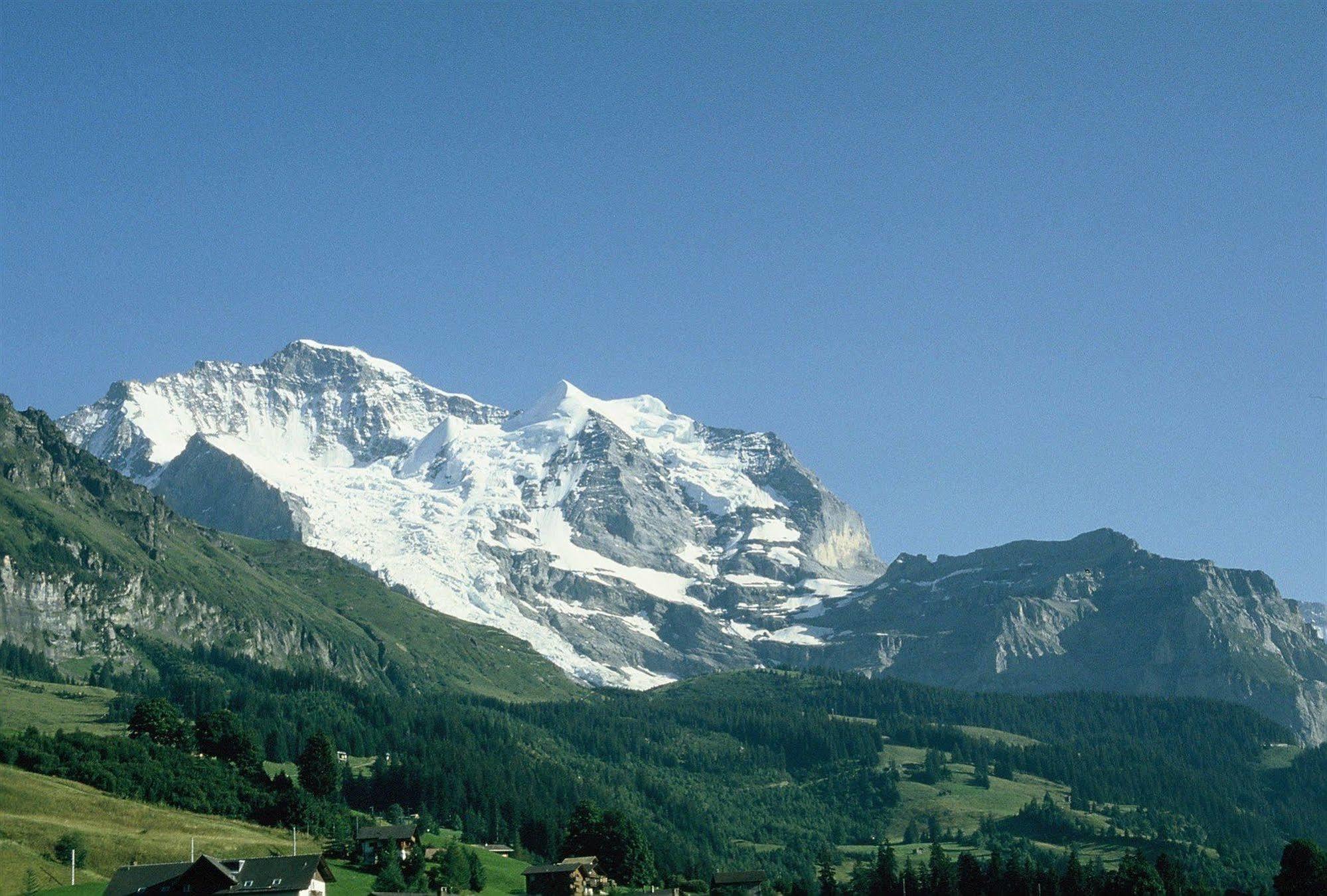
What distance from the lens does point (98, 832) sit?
176 meters

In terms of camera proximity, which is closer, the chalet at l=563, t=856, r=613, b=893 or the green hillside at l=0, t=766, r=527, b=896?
the green hillside at l=0, t=766, r=527, b=896

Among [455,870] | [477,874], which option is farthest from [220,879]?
[477,874]

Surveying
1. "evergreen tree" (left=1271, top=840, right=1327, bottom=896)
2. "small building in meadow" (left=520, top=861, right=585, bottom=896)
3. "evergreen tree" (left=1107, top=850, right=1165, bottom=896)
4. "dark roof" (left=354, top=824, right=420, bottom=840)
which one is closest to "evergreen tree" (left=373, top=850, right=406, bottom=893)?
"dark roof" (left=354, top=824, right=420, bottom=840)

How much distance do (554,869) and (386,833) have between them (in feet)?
60.8

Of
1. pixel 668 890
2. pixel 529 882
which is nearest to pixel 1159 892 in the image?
pixel 668 890

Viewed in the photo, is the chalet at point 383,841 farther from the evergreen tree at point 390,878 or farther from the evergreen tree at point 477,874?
the evergreen tree at point 477,874

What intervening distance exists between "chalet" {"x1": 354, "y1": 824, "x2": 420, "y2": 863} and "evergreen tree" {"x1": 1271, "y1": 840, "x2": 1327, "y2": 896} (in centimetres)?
9139

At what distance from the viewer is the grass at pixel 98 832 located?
163 m

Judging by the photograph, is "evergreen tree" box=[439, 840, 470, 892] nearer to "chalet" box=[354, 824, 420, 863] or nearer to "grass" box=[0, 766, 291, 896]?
"chalet" box=[354, 824, 420, 863]

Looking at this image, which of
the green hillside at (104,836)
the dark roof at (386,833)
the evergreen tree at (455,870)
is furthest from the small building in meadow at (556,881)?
the dark roof at (386,833)

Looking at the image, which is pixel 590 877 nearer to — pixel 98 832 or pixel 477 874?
pixel 477 874

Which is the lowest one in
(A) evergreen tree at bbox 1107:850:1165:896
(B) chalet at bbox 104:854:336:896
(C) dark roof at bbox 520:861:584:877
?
(B) chalet at bbox 104:854:336:896

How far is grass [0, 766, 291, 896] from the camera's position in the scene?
163 meters

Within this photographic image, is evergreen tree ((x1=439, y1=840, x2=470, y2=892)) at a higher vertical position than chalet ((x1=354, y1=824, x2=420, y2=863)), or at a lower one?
lower
